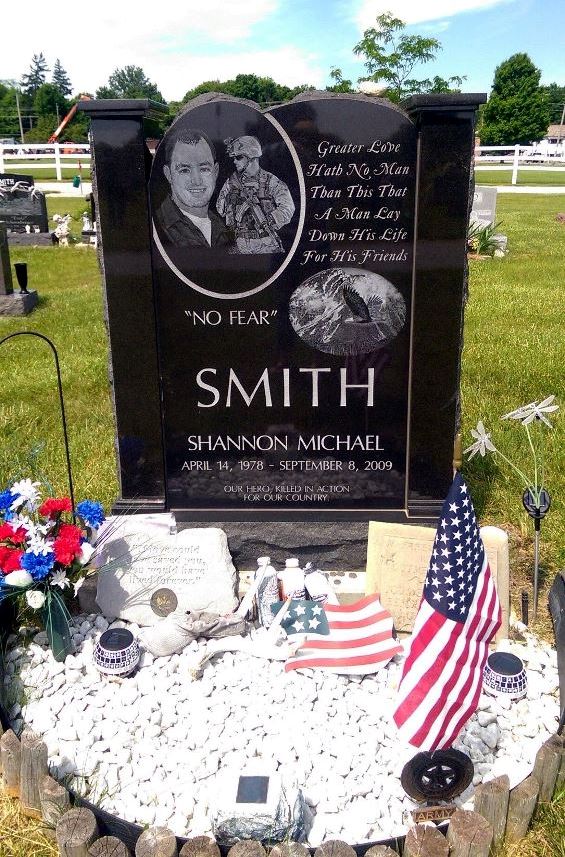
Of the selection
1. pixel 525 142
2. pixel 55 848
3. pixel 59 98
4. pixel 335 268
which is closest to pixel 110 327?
pixel 335 268

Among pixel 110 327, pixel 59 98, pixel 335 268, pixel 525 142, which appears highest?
pixel 59 98

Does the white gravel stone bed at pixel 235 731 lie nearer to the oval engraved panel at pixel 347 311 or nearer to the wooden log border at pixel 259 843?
the wooden log border at pixel 259 843

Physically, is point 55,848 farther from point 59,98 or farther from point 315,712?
point 59,98

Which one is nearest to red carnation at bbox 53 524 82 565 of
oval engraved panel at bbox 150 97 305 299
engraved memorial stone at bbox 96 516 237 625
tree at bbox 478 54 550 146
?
engraved memorial stone at bbox 96 516 237 625

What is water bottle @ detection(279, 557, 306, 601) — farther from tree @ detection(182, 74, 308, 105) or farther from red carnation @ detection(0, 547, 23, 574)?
tree @ detection(182, 74, 308, 105)

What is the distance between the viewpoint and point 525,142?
68938 mm

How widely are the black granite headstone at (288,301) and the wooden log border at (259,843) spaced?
6.10ft

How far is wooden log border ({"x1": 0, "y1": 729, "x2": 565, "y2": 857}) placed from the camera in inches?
96.3

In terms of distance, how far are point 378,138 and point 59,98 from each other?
96681 mm

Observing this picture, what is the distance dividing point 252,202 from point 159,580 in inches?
81.0

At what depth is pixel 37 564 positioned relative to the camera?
3.51m

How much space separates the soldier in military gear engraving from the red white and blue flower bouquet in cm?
166

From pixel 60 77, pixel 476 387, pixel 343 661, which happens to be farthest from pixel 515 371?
pixel 60 77

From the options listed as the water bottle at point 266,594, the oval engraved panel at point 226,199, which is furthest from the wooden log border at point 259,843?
the oval engraved panel at point 226,199
